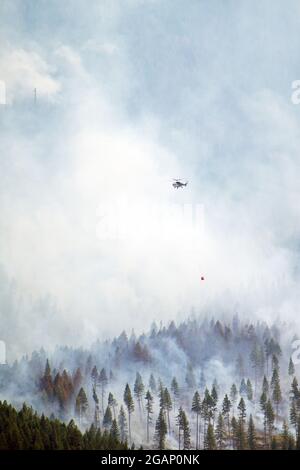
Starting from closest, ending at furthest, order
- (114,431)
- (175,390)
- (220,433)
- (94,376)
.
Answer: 1. (114,431)
2. (220,433)
3. (175,390)
4. (94,376)

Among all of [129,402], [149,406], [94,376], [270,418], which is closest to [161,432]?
[149,406]

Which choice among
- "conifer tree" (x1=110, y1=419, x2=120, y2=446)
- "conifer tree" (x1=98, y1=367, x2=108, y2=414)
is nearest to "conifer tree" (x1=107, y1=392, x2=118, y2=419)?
"conifer tree" (x1=98, y1=367, x2=108, y2=414)

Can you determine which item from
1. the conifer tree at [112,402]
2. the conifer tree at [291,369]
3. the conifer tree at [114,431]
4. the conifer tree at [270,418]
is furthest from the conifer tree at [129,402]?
the conifer tree at [291,369]

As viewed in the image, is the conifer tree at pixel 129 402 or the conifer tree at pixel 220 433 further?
the conifer tree at pixel 129 402

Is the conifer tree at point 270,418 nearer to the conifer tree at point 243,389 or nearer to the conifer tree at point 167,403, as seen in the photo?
the conifer tree at point 243,389

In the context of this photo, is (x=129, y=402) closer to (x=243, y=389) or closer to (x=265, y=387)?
(x=243, y=389)

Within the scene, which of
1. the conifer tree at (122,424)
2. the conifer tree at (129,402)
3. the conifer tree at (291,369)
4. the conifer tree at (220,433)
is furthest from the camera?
the conifer tree at (291,369)

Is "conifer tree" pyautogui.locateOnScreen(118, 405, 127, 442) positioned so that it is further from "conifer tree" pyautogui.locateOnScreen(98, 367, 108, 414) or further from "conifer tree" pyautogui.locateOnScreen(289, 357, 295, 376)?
"conifer tree" pyautogui.locateOnScreen(289, 357, 295, 376)
